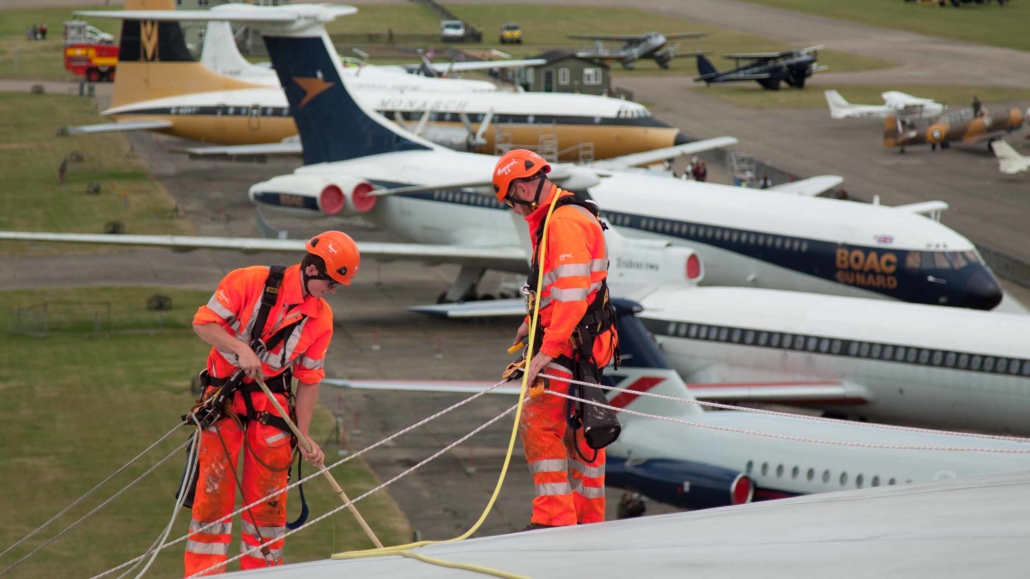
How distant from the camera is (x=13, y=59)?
104m

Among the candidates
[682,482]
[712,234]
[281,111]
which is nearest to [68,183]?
[281,111]

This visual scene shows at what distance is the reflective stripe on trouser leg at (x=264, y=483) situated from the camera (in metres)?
10.3

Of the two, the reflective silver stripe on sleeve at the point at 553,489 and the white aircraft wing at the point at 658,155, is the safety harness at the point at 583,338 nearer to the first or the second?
the reflective silver stripe on sleeve at the point at 553,489

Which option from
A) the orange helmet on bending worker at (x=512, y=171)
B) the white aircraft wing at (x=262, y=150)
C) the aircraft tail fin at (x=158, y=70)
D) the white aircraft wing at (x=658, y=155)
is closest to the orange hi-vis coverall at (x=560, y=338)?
the orange helmet on bending worker at (x=512, y=171)

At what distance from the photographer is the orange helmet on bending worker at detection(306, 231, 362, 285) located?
10109 mm

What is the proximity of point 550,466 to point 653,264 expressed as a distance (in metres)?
18.8

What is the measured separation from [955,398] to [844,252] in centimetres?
729

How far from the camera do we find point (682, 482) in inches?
807

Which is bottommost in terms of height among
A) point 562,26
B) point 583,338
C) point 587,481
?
point 562,26

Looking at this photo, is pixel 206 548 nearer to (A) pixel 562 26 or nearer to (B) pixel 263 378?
(B) pixel 263 378

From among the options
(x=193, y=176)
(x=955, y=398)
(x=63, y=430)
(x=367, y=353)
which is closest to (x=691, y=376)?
(x=955, y=398)

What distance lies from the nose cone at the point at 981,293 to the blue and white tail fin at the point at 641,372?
9.99 meters

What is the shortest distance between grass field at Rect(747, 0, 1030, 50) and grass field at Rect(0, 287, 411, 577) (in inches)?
3209

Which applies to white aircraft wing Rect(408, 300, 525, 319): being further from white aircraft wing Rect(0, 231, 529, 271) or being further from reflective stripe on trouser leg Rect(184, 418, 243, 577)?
reflective stripe on trouser leg Rect(184, 418, 243, 577)
